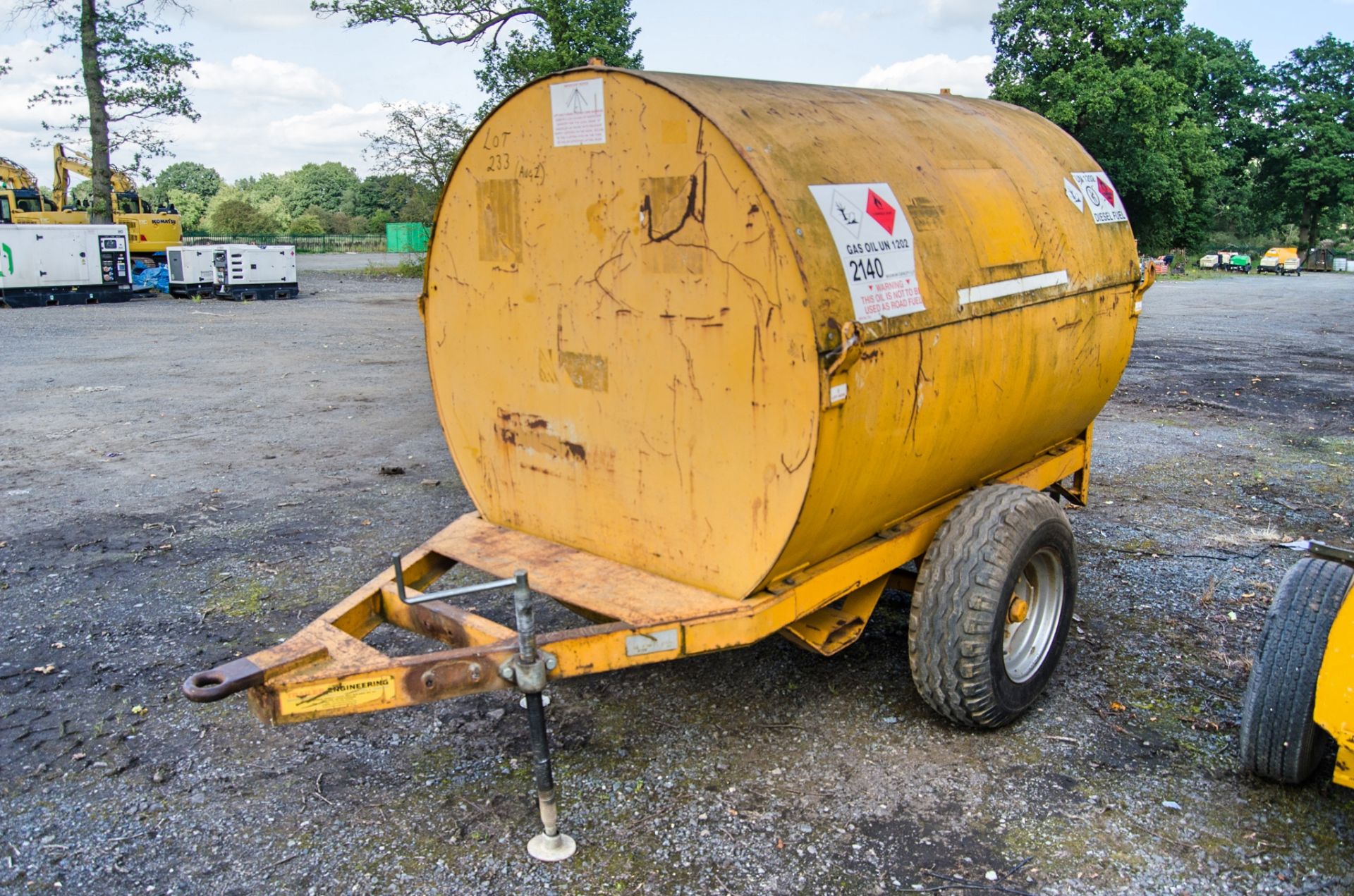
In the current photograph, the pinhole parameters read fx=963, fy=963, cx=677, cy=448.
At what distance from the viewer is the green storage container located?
46.0 m

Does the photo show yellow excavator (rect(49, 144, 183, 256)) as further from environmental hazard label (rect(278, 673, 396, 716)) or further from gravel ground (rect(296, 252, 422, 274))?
environmental hazard label (rect(278, 673, 396, 716))

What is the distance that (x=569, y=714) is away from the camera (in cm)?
397

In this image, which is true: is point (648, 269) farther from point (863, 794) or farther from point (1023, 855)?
point (1023, 855)

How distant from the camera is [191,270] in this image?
25.1 m

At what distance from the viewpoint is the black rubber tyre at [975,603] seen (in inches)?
138

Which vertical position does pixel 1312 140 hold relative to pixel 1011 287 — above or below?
above

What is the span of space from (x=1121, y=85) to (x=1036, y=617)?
37.7 metres

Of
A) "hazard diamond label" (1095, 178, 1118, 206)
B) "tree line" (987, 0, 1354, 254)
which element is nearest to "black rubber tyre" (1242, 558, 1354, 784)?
"hazard diamond label" (1095, 178, 1118, 206)

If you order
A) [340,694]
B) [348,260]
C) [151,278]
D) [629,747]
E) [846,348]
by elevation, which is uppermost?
[348,260]

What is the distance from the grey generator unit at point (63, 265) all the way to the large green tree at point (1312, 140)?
206 feet

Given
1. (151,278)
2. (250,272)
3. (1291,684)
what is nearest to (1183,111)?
(250,272)

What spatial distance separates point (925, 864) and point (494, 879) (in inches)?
53.4

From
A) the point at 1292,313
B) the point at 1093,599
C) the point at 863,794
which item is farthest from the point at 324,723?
the point at 1292,313

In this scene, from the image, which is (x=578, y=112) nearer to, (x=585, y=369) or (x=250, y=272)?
(x=585, y=369)
